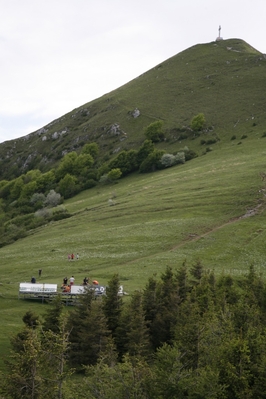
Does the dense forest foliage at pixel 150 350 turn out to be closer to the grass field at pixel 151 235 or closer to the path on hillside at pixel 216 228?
the grass field at pixel 151 235

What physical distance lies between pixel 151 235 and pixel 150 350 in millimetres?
41687

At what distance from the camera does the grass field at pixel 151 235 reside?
65.4 meters

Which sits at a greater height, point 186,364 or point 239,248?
point 186,364

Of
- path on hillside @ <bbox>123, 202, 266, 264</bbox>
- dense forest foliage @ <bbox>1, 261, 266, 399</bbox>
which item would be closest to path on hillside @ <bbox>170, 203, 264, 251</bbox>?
path on hillside @ <bbox>123, 202, 266, 264</bbox>

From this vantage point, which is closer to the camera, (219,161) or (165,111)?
(219,161)

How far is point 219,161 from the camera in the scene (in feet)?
429

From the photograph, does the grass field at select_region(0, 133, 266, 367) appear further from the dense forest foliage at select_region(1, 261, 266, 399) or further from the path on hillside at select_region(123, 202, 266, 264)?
the dense forest foliage at select_region(1, 261, 266, 399)

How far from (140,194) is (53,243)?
33.2 m

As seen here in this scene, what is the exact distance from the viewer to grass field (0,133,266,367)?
2574 inches

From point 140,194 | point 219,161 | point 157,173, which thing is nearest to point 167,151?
point 157,173

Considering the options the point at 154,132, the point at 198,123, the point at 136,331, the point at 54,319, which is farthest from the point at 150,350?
the point at 154,132

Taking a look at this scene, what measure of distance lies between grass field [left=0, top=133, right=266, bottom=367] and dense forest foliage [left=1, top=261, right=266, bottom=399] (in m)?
7.39

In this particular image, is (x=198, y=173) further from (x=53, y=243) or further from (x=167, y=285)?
(x=167, y=285)

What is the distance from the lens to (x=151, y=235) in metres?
81.9
